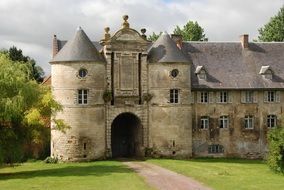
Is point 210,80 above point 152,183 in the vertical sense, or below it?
above

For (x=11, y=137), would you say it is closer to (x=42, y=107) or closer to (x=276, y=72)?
(x=42, y=107)

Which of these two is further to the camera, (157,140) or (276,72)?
(276,72)

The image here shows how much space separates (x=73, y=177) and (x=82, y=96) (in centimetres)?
1424

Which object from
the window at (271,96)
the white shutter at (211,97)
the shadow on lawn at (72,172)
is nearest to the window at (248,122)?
the window at (271,96)

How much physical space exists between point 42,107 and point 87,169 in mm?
5909

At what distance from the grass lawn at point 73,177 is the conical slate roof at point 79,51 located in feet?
31.7

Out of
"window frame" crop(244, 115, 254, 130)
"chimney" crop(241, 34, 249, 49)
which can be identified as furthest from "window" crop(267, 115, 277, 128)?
"chimney" crop(241, 34, 249, 49)

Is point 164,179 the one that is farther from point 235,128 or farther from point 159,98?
point 235,128

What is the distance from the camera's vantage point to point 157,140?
170 ft

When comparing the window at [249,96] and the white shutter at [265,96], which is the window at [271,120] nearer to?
the white shutter at [265,96]

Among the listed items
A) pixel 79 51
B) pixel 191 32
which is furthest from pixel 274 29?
pixel 79 51

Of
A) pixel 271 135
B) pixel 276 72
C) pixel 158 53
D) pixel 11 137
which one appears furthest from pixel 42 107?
pixel 276 72

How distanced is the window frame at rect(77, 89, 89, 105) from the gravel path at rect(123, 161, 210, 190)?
844cm

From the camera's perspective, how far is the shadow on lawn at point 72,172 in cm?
3862
